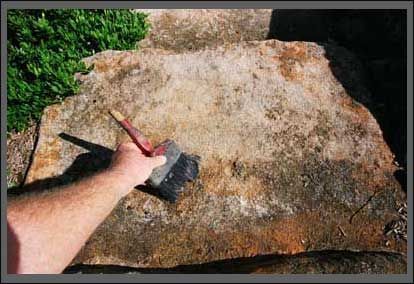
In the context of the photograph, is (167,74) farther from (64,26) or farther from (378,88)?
(378,88)

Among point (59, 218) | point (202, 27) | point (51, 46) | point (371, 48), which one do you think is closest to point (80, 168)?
point (59, 218)

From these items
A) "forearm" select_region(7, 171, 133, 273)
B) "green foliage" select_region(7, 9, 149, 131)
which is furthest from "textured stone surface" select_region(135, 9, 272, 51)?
"forearm" select_region(7, 171, 133, 273)

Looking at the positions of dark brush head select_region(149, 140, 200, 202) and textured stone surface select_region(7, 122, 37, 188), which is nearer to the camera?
dark brush head select_region(149, 140, 200, 202)

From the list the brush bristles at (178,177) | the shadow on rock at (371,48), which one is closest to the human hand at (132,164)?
the brush bristles at (178,177)

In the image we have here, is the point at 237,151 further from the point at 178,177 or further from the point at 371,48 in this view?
the point at 371,48

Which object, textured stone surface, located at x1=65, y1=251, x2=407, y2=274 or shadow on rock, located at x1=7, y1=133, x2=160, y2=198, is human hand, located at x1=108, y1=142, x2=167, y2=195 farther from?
textured stone surface, located at x1=65, y1=251, x2=407, y2=274

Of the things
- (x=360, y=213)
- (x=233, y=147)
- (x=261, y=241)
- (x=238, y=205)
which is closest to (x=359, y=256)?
(x=360, y=213)

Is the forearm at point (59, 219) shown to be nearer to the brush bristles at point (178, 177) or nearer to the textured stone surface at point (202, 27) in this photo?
the brush bristles at point (178, 177)
